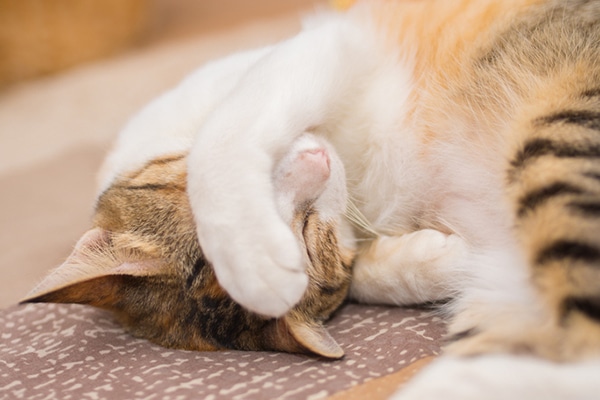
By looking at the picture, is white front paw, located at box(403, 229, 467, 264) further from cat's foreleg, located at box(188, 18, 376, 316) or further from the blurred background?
the blurred background

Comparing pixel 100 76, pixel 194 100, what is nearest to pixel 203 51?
pixel 100 76

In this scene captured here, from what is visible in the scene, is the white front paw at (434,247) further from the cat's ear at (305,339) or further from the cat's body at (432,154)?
the cat's ear at (305,339)

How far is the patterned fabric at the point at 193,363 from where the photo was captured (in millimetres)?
996

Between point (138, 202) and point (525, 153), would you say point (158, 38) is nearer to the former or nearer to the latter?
point (138, 202)

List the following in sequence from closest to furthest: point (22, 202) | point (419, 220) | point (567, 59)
Answer: point (567, 59) < point (419, 220) < point (22, 202)

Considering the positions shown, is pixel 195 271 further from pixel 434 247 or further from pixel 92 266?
pixel 434 247

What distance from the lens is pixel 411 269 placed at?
1.21 meters

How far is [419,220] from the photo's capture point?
1.30m

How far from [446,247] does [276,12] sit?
3064 mm

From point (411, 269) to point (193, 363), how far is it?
1.40ft

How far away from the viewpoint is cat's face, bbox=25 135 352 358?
1.12 meters

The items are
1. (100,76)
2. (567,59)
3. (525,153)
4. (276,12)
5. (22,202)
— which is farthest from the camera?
(276,12)

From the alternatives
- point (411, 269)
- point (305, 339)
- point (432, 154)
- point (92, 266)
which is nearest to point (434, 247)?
point (411, 269)

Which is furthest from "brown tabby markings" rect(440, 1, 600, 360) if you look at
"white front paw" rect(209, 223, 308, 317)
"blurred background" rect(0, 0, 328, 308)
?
"blurred background" rect(0, 0, 328, 308)
